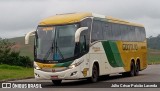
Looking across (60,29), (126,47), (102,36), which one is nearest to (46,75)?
(60,29)

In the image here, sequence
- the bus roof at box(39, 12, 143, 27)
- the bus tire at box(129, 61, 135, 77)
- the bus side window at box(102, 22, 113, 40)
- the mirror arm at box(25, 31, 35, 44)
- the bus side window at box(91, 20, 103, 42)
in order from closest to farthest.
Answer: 1. the bus roof at box(39, 12, 143, 27)
2. the mirror arm at box(25, 31, 35, 44)
3. the bus side window at box(91, 20, 103, 42)
4. the bus side window at box(102, 22, 113, 40)
5. the bus tire at box(129, 61, 135, 77)

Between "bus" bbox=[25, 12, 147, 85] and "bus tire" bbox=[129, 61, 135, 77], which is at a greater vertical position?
"bus" bbox=[25, 12, 147, 85]

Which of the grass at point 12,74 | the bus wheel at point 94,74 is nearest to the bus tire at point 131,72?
the grass at point 12,74

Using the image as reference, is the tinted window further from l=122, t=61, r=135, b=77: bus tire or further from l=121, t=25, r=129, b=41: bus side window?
l=122, t=61, r=135, b=77: bus tire

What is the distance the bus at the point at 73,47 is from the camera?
22.4m

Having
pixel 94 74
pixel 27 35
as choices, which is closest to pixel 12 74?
pixel 94 74

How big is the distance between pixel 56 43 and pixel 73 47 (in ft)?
2.74

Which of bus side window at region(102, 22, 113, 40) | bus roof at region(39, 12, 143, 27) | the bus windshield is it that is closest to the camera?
the bus windshield

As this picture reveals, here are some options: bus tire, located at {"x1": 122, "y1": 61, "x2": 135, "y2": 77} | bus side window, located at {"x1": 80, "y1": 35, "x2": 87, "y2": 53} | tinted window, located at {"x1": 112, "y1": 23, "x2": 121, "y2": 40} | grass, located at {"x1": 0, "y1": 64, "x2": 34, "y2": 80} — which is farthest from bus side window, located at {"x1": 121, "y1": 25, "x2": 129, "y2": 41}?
grass, located at {"x1": 0, "y1": 64, "x2": 34, "y2": 80}

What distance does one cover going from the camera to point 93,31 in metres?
24.6

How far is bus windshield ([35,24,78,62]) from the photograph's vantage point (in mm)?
22562

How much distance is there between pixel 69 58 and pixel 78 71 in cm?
76

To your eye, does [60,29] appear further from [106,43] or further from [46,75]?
[106,43]

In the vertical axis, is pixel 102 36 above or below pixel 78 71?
above
